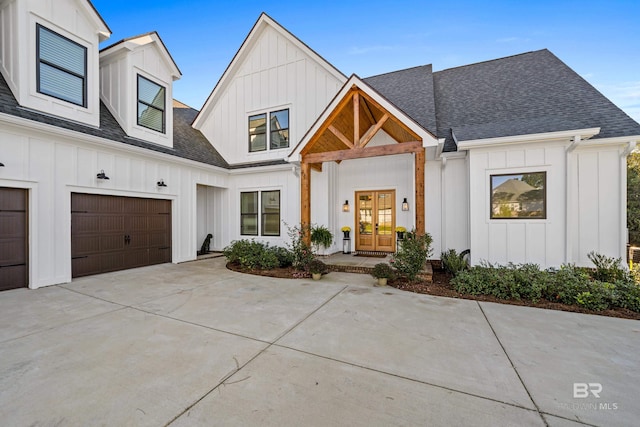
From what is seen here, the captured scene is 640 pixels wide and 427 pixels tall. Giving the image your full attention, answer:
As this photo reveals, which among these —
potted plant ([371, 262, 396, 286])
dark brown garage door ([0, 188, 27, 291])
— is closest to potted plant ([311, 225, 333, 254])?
potted plant ([371, 262, 396, 286])

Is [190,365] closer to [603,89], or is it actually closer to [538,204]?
[538,204]

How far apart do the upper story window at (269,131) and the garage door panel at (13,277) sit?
23.7ft

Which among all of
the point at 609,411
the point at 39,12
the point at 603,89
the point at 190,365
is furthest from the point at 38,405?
the point at 603,89

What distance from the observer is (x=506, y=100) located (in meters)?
8.16

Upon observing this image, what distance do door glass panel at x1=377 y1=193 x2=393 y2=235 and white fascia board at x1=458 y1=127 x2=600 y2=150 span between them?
3.16 metres

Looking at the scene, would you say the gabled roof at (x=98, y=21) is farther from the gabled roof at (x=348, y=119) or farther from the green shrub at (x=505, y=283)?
the green shrub at (x=505, y=283)

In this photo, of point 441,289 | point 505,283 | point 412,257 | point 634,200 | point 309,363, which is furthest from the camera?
point 634,200

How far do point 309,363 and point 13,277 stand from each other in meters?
6.72

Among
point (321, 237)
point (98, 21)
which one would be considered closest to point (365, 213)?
point (321, 237)

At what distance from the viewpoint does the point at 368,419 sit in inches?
78.6

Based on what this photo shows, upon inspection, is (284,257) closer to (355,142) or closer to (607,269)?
(355,142)

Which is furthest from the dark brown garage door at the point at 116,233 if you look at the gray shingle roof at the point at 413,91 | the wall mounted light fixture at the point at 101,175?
the gray shingle roof at the point at 413,91

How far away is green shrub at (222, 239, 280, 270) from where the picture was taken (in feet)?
24.8

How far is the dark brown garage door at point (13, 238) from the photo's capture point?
5227mm
